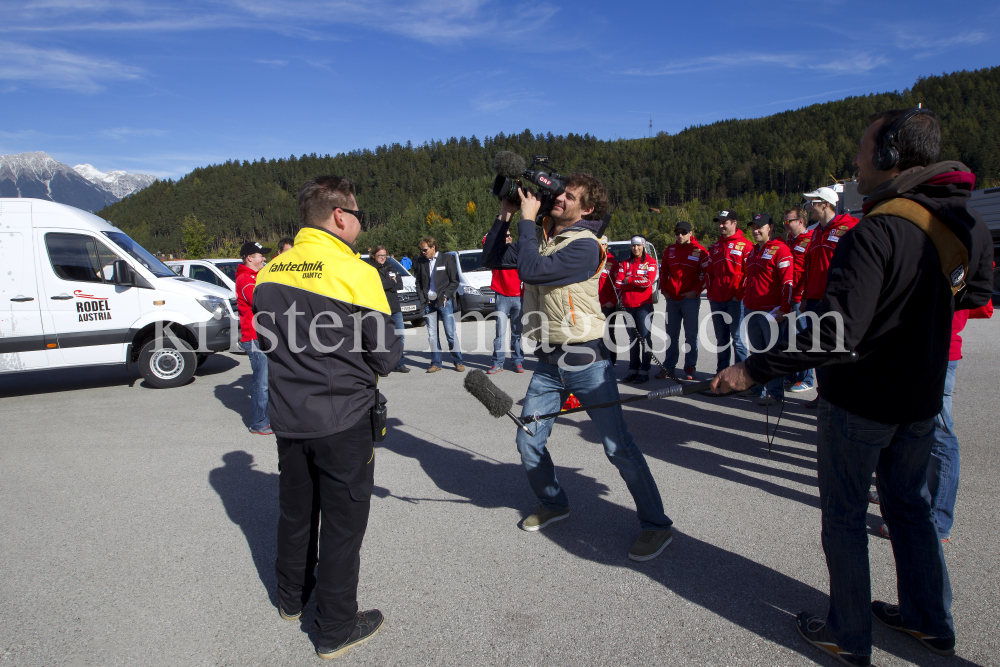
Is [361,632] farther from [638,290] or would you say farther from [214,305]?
[214,305]

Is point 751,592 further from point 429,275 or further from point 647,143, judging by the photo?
point 647,143

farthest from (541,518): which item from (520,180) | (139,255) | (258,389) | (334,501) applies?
(139,255)

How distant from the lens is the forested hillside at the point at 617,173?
6719cm

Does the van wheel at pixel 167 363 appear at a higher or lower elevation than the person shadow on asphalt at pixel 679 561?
higher

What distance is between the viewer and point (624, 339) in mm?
10297

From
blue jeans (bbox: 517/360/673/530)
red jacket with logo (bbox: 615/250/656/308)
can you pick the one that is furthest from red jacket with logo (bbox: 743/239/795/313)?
blue jeans (bbox: 517/360/673/530)

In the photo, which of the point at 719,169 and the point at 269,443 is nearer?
the point at 269,443

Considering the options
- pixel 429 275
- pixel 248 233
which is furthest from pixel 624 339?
pixel 248 233

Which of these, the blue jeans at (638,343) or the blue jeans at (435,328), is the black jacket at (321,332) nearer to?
the blue jeans at (638,343)

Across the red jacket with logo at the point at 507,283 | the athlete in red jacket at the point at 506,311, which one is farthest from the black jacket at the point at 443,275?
the red jacket with logo at the point at 507,283

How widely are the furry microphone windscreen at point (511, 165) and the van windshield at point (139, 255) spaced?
704cm

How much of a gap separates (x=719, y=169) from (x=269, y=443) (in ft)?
354

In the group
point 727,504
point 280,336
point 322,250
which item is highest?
point 322,250

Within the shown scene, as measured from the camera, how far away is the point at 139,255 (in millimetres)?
8078
